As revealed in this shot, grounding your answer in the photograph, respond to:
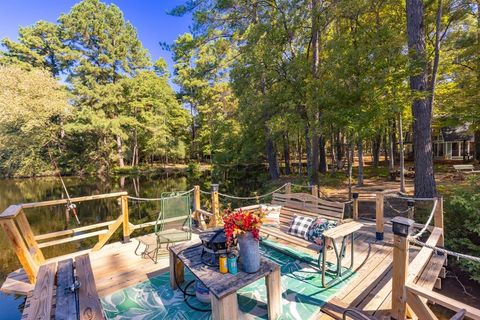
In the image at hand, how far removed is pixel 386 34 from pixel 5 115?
1952 centimetres

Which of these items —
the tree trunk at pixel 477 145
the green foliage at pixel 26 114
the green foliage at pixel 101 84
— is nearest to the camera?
the green foliage at pixel 26 114

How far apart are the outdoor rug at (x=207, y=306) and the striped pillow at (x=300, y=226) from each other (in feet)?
1.63

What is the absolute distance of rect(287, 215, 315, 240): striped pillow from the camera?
350 centimetres

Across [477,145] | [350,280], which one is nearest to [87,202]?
[350,280]

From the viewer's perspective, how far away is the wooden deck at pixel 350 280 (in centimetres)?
258

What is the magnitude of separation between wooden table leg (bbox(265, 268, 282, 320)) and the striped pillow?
122 cm

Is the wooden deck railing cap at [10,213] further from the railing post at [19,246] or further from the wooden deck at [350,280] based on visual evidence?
the wooden deck at [350,280]

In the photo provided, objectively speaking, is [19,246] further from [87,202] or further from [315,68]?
[87,202]

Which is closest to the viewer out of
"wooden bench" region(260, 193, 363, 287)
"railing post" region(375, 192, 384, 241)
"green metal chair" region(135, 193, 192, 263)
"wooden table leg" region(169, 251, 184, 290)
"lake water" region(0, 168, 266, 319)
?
"wooden table leg" region(169, 251, 184, 290)

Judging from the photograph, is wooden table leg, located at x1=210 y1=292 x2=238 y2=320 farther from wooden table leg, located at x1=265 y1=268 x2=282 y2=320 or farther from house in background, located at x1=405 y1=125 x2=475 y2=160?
house in background, located at x1=405 y1=125 x2=475 y2=160

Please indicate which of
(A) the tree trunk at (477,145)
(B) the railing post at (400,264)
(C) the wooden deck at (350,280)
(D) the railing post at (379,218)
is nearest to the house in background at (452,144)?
(A) the tree trunk at (477,145)

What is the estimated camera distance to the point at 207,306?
8.66 ft

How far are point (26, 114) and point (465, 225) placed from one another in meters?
20.3

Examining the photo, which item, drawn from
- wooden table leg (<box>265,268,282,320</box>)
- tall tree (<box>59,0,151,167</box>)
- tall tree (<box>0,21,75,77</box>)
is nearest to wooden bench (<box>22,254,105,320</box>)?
wooden table leg (<box>265,268,282,320</box>)
